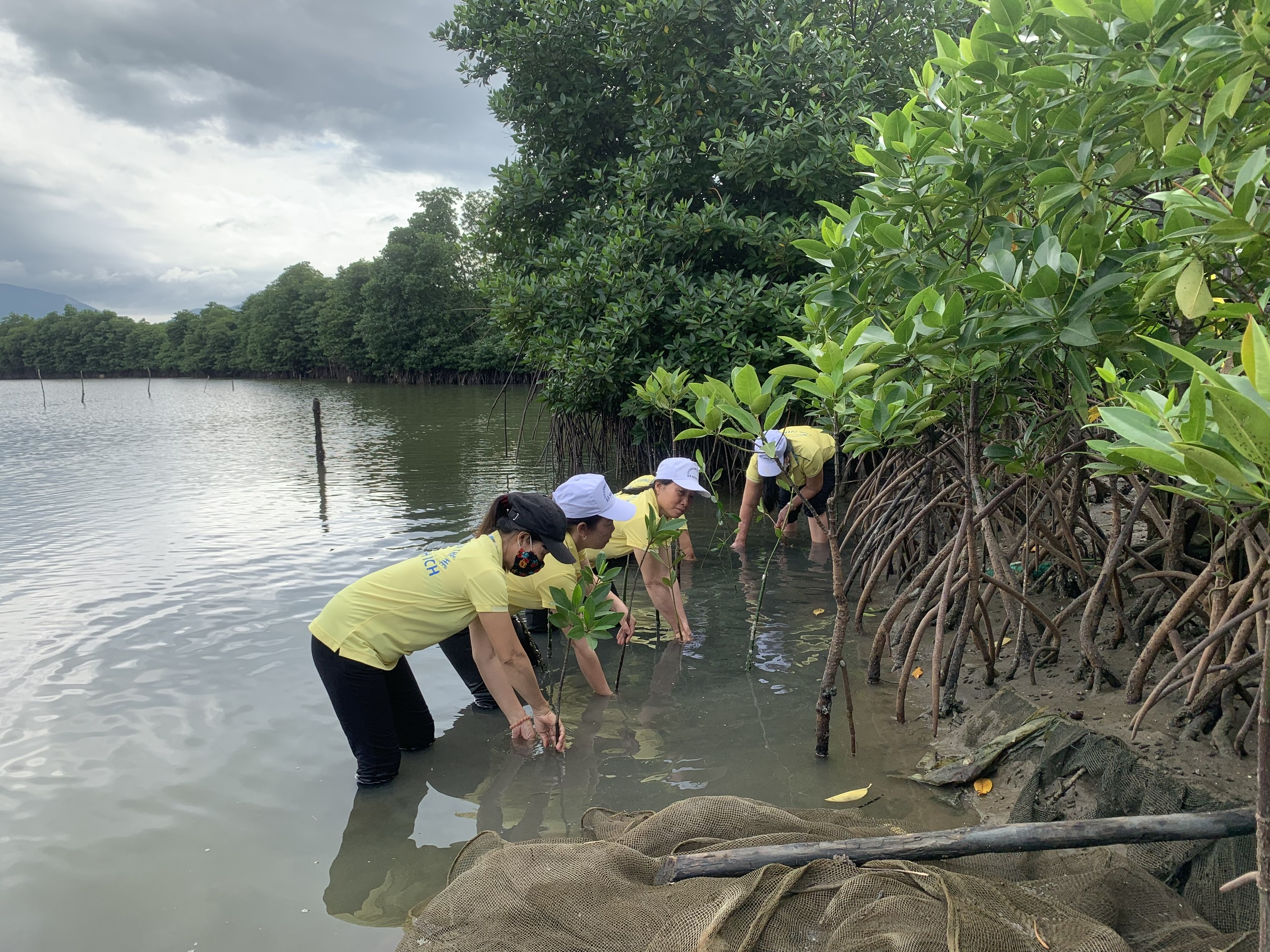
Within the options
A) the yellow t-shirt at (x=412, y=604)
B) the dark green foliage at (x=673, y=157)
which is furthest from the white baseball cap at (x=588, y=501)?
the dark green foliage at (x=673, y=157)

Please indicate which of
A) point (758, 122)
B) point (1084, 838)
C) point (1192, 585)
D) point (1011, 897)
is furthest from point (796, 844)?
point (758, 122)

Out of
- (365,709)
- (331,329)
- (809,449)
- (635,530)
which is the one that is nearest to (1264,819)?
(365,709)

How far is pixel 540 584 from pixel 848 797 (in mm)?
2116

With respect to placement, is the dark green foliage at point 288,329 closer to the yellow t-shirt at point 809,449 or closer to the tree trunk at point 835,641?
the yellow t-shirt at point 809,449

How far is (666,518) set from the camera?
5.34 metres

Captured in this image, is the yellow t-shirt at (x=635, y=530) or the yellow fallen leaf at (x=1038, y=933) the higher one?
the yellow t-shirt at (x=635, y=530)

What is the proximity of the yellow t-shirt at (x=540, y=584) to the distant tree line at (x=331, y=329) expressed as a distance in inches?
390

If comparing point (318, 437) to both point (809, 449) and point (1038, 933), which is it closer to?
point (809, 449)

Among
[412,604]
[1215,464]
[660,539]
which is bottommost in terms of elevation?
[412,604]

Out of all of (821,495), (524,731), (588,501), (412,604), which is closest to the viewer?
(412,604)

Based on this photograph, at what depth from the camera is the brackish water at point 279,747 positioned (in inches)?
131

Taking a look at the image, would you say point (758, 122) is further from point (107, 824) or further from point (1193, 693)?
point (107, 824)

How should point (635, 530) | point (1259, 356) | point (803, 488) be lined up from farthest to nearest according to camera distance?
1. point (803, 488)
2. point (635, 530)
3. point (1259, 356)

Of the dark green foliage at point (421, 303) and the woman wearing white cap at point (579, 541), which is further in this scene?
the dark green foliage at point (421, 303)
